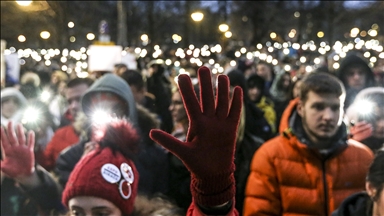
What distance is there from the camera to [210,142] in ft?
6.73

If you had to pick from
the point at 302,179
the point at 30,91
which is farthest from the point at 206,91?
the point at 30,91

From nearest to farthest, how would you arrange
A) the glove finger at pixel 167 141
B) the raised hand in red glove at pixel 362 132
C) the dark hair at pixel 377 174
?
the glove finger at pixel 167 141 < the dark hair at pixel 377 174 < the raised hand in red glove at pixel 362 132

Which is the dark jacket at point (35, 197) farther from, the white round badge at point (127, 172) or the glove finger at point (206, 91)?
the glove finger at point (206, 91)

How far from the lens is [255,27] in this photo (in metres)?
39.5

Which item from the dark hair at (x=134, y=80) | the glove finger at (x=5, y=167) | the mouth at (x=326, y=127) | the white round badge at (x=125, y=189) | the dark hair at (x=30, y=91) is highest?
the dark hair at (x=134, y=80)

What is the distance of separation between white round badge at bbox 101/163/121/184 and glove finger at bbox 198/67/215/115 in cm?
115

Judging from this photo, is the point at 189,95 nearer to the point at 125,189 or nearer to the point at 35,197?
the point at 125,189

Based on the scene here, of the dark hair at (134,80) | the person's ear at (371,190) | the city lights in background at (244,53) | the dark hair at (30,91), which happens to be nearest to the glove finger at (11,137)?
the person's ear at (371,190)

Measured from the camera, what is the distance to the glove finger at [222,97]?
6.57 ft

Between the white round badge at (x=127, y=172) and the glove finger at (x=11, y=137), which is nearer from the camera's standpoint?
the white round badge at (x=127, y=172)

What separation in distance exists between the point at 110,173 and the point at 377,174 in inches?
49.2

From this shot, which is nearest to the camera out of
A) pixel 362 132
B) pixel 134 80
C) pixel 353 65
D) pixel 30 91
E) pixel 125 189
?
pixel 125 189

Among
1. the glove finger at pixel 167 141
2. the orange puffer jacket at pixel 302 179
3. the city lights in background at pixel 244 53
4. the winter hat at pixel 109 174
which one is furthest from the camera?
the city lights in background at pixel 244 53

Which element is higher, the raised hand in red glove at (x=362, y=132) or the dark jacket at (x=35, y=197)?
the raised hand in red glove at (x=362, y=132)
